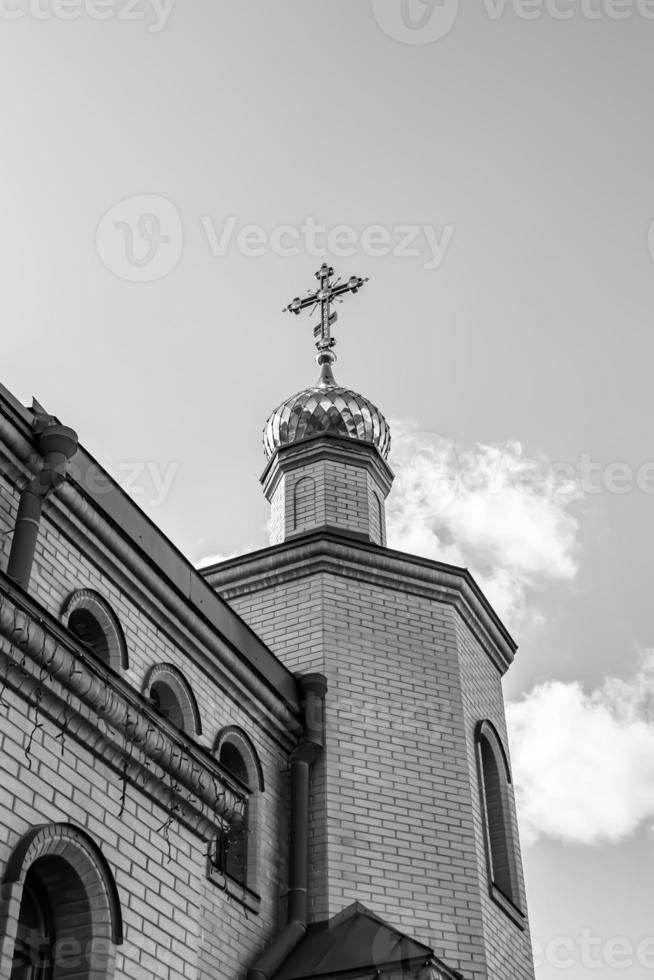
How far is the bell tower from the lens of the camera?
11.6 metres

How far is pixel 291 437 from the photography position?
54.2ft

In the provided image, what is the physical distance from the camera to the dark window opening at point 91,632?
31.8ft

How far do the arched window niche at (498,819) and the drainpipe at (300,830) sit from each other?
2137 mm

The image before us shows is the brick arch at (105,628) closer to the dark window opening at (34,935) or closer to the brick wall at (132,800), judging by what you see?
the brick wall at (132,800)

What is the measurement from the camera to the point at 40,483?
8898mm

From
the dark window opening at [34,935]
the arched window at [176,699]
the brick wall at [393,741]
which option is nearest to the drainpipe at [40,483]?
the arched window at [176,699]

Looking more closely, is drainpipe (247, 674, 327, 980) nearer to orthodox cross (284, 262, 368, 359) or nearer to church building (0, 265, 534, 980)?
church building (0, 265, 534, 980)

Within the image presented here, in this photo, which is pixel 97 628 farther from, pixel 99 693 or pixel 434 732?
pixel 434 732

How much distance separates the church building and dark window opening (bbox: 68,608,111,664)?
20mm

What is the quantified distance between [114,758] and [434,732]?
6749 millimetres

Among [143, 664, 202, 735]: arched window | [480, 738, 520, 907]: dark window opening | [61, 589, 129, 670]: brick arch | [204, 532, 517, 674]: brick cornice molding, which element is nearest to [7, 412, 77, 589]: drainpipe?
[61, 589, 129, 670]: brick arch

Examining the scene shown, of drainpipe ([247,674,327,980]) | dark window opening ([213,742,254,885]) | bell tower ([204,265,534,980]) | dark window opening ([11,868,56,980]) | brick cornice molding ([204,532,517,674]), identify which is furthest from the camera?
brick cornice molding ([204,532,517,674])

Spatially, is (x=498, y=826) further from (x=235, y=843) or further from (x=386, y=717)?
(x=235, y=843)

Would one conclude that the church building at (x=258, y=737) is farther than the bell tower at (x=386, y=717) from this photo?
No
